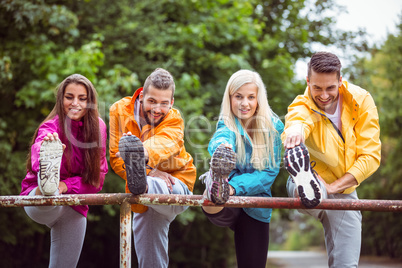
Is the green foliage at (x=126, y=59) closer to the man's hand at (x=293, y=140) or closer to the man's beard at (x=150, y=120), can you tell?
the man's beard at (x=150, y=120)

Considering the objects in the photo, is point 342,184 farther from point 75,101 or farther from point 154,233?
point 75,101

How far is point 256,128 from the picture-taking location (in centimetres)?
271

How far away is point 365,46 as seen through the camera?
841cm

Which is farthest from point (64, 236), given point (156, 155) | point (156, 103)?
point (156, 103)

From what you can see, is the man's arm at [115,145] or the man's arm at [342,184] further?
the man's arm at [115,145]

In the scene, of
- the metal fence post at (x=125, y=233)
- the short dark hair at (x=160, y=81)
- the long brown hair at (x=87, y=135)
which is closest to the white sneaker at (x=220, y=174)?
the metal fence post at (x=125, y=233)

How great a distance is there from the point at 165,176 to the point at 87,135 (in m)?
0.59

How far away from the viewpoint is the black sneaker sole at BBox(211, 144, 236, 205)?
2.05 m

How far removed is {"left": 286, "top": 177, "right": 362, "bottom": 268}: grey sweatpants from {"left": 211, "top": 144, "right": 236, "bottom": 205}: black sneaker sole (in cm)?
61

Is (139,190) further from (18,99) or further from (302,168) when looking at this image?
(18,99)

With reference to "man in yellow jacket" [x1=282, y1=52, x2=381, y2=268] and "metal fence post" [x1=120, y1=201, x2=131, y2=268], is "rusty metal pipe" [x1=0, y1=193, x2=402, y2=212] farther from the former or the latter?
"man in yellow jacket" [x1=282, y1=52, x2=381, y2=268]

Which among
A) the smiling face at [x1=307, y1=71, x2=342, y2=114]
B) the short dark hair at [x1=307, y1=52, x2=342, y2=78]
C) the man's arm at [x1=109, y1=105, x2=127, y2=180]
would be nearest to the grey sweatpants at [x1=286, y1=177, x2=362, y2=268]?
the smiling face at [x1=307, y1=71, x2=342, y2=114]

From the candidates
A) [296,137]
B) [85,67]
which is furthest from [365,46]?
[296,137]

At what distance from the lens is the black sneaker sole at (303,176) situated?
204 centimetres
